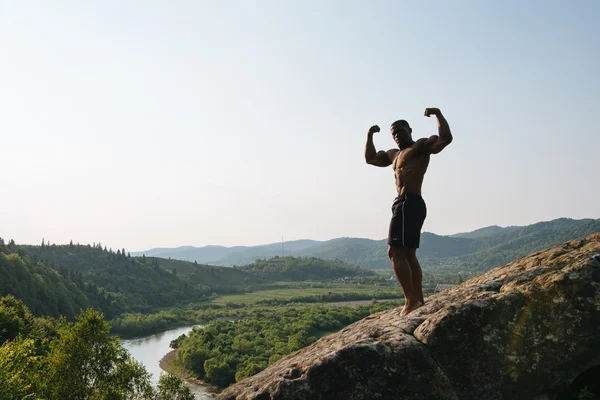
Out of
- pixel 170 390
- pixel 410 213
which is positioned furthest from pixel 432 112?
pixel 170 390

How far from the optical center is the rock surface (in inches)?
258

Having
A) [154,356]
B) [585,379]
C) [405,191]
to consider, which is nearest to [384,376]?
[585,379]

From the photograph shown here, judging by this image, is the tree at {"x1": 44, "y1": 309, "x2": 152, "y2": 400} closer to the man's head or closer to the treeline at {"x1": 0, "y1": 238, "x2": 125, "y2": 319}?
the man's head

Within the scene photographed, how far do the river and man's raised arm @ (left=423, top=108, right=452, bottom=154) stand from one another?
222 ft

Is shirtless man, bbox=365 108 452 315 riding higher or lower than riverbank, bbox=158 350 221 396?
higher

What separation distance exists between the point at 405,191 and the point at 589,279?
3596mm

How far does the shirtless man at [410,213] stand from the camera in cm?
891

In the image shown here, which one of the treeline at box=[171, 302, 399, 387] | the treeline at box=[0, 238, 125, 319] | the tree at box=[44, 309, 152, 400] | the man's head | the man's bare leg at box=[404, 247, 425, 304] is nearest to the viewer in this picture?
the man's bare leg at box=[404, 247, 425, 304]

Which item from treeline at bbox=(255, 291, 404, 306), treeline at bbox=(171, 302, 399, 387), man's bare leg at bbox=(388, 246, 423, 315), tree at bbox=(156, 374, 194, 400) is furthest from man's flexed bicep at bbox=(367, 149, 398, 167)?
treeline at bbox=(255, 291, 404, 306)

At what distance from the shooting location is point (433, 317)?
7.32 metres

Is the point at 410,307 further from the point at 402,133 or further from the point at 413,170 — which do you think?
the point at 402,133

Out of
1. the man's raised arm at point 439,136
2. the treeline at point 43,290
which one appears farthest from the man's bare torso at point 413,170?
the treeline at point 43,290

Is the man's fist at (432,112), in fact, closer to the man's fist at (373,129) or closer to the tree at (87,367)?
the man's fist at (373,129)

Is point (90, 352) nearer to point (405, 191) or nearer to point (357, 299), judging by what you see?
point (405, 191)
